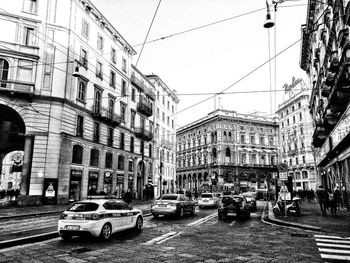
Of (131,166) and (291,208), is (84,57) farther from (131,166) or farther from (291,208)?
(291,208)

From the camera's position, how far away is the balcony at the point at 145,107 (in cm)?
4184

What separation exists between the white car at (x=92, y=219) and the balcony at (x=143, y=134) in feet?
95.9

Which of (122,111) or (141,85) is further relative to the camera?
(141,85)

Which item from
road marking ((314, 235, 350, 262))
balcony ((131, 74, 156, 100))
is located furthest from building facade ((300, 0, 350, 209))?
balcony ((131, 74, 156, 100))

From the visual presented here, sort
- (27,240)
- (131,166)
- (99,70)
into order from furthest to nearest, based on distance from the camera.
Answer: (131,166) → (99,70) → (27,240)

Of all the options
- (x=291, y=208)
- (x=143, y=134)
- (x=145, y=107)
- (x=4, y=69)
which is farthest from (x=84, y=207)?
(x=145, y=107)

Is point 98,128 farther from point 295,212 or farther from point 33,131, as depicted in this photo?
point 295,212

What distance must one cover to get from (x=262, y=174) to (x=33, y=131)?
61089 millimetres

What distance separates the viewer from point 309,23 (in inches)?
1158

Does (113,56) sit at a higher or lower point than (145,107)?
higher

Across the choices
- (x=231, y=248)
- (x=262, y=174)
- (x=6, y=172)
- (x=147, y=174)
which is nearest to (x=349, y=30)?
(x=231, y=248)

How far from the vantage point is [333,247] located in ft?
28.0

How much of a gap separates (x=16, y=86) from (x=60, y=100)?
3611mm

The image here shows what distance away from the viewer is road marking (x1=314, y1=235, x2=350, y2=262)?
7.40 m
